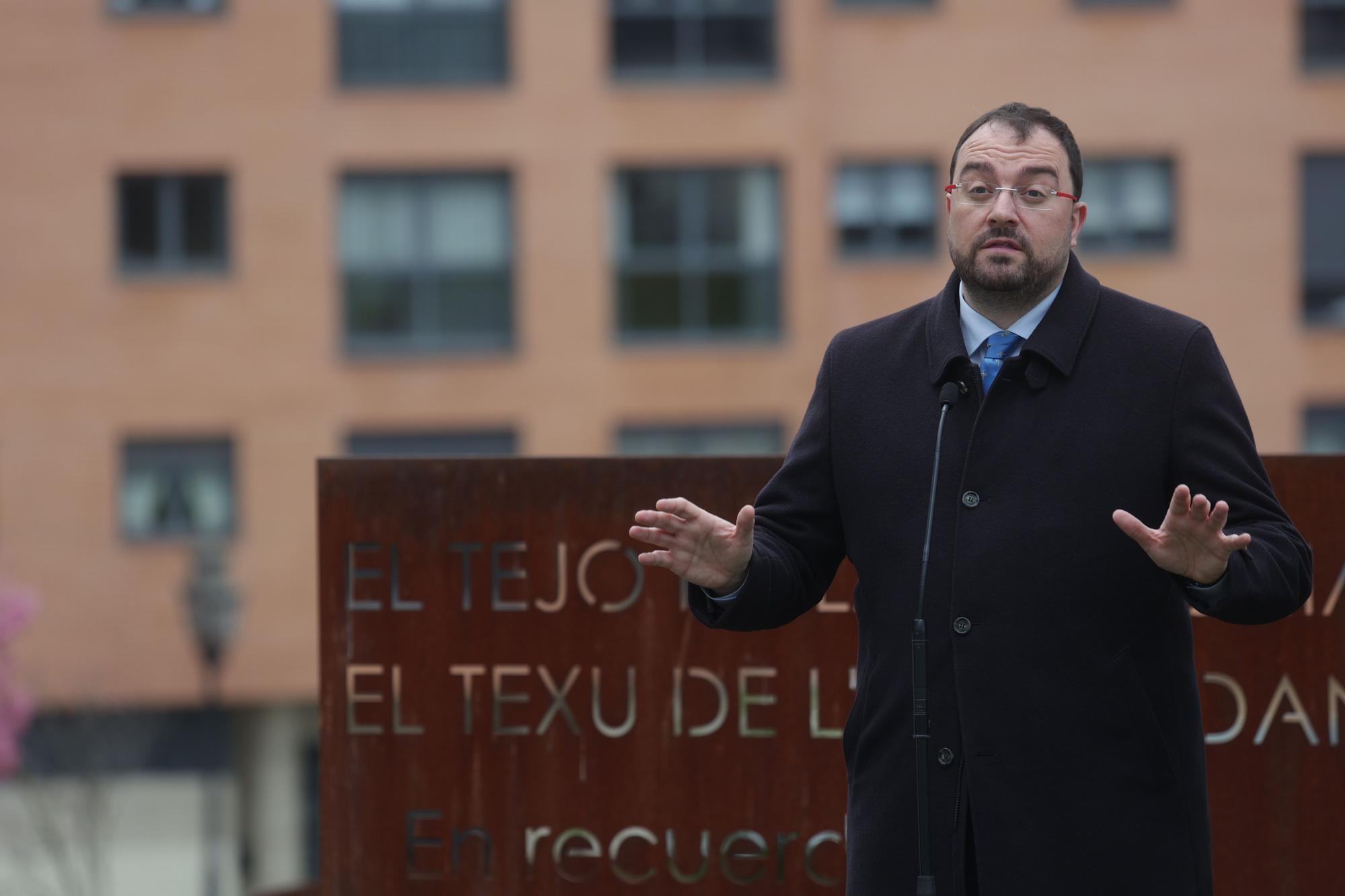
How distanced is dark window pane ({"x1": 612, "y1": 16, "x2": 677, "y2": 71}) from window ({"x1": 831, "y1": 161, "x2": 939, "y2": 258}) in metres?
2.59

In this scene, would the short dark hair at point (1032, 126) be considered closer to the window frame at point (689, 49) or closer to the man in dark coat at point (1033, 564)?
the man in dark coat at point (1033, 564)

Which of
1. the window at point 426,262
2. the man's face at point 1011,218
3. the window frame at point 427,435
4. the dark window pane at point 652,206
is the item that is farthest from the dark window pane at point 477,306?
the man's face at point 1011,218

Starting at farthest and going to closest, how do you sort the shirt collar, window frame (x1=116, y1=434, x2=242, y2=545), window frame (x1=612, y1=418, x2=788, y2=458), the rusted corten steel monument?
window frame (x1=612, y1=418, x2=788, y2=458) < window frame (x1=116, y1=434, x2=242, y2=545) < the rusted corten steel monument < the shirt collar

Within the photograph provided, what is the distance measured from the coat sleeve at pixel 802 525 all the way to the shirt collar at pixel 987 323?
31cm

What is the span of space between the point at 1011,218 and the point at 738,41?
19.2 m

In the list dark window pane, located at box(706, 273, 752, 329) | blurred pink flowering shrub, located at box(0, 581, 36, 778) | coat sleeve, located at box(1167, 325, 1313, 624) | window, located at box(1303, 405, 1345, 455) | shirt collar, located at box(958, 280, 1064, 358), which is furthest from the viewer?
window, located at box(1303, 405, 1345, 455)

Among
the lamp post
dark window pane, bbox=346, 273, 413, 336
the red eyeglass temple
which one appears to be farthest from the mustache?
dark window pane, bbox=346, 273, 413, 336

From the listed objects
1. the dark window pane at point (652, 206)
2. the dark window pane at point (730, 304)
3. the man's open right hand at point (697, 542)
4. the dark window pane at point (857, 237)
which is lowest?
the man's open right hand at point (697, 542)

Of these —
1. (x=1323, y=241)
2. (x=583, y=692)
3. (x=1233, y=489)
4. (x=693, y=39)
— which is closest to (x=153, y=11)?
(x=693, y=39)

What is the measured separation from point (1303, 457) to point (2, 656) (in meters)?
16.9

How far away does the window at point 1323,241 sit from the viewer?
880 inches

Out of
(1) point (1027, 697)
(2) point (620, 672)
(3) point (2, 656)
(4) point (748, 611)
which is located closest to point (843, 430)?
Answer: (4) point (748, 611)

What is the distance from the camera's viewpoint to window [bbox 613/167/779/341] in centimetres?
2194

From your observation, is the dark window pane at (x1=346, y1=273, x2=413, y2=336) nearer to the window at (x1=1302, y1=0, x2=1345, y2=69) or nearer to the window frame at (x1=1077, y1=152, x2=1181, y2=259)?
the window frame at (x1=1077, y1=152, x2=1181, y2=259)
